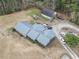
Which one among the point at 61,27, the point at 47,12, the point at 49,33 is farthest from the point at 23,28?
the point at 47,12

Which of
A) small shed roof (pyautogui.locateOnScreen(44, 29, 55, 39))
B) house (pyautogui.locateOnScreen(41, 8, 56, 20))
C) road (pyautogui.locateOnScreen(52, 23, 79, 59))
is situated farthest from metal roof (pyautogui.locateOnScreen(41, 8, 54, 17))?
small shed roof (pyautogui.locateOnScreen(44, 29, 55, 39))

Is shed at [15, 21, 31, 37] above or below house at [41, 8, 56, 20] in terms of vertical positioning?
below

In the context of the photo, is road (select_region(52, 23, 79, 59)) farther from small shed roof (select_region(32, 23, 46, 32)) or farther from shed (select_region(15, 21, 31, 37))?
shed (select_region(15, 21, 31, 37))

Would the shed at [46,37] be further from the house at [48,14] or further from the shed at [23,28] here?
the house at [48,14]

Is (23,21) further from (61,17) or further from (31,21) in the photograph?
(61,17)

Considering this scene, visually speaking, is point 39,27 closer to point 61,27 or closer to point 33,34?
point 33,34

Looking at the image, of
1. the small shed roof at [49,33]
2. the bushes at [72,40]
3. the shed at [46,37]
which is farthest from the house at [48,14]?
the bushes at [72,40]

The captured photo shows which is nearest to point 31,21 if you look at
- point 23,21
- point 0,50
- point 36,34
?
point 23,21
